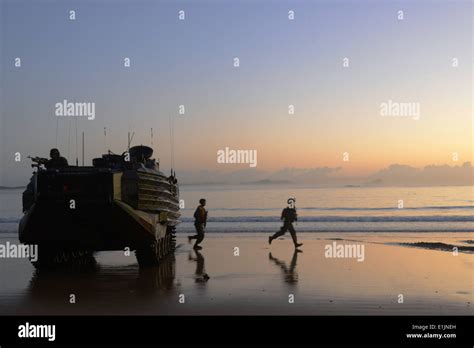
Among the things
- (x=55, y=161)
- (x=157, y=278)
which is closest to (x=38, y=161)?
(x=55, y=161)

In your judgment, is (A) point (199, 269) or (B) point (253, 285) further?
(A) point (199, 269)

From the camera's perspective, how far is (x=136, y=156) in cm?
1992

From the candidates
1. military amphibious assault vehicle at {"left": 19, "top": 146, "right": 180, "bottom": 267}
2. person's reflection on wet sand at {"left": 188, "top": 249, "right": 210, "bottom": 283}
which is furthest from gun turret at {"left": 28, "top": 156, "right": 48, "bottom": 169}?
person's reflection on wet sand at {"left": 188, "top": 249, "right": 210, "bottom": 283}

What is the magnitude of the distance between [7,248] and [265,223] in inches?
729

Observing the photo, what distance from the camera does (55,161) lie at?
57.4 ft

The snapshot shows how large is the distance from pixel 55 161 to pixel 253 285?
6255 mm

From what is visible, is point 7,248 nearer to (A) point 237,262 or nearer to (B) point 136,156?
(B) point 136,156

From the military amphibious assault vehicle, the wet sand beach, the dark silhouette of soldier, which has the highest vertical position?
the dark silhouette of soldier

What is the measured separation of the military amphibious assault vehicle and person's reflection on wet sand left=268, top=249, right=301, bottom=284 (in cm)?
329

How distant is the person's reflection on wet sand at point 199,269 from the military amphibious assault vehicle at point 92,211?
1.25m

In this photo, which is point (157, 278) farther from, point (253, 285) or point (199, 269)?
point (253, 285)

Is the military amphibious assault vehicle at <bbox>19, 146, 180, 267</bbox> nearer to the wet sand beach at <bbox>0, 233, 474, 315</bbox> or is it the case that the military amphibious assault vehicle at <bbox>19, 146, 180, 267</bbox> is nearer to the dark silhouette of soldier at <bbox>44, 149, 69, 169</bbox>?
the dark silhouette of soldier at <bbox>44, 149, 69, 169</bbox>

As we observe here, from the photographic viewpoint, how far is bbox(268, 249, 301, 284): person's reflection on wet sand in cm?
1544
